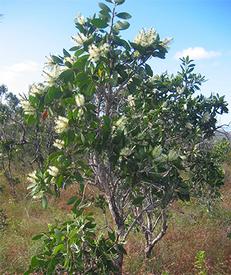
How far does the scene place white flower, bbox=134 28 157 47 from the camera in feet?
9.45

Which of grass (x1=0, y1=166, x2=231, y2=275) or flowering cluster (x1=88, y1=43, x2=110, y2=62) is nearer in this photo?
flowering cluster (x1=88, y1=43, x2=110, y2=62)

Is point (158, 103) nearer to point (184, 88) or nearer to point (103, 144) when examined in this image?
point (184, 88)

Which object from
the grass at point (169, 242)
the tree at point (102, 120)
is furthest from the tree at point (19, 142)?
the tree at point (102, 120)

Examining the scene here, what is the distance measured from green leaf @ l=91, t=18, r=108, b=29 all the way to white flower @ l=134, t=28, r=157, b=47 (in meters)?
0.36

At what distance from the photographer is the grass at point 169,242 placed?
17.5 feet

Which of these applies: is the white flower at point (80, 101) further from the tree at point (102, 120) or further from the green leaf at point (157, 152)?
the green leaf at point (157, 152)

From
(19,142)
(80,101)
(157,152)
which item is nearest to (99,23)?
(80,101)

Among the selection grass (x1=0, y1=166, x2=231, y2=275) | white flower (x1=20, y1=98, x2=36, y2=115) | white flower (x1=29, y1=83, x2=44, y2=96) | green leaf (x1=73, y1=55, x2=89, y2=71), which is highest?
green leaf (x1=73, y1=55, x2=89, y2=71)

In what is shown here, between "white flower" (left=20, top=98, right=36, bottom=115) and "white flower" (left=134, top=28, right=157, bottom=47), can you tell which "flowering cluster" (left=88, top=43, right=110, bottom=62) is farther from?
"white flower" (left=20, top=98, right=36, bottom=115)

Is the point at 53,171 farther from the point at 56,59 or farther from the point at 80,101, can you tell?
the point at 56,59

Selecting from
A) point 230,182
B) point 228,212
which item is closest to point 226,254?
point 228,212

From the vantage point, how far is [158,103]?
14.8 feet

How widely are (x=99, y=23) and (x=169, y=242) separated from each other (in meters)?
4.83

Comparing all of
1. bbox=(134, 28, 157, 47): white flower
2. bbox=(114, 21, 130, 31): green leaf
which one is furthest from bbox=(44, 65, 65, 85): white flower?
bbox=(134, 28, 157, 47): white flower
